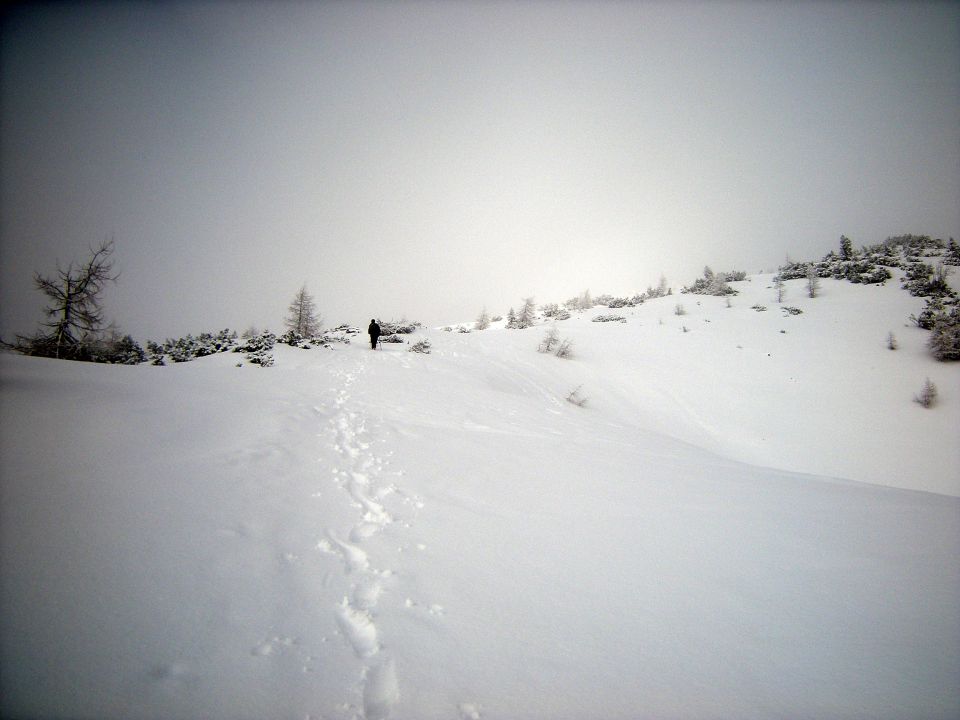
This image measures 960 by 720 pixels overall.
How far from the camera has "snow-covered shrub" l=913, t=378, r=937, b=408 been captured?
8.03m

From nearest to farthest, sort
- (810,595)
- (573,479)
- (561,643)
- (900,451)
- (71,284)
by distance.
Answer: (561,643) < (810,595) < (573,479) < (900,451) < (71,284)

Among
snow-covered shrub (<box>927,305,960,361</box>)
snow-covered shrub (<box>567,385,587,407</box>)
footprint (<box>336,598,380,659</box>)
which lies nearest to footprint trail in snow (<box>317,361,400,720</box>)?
footprint (<box>336,598,380,659</box>)

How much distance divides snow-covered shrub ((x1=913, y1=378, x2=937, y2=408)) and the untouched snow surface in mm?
5763

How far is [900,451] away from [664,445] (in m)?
5.63

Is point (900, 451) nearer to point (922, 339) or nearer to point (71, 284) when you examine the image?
point (922, 339)

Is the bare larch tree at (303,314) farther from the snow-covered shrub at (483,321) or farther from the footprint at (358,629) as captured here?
the footprint at (358,629)

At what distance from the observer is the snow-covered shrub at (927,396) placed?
803cm

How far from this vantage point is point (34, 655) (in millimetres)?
1198

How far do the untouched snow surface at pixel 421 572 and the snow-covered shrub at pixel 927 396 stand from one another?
5.76 metres

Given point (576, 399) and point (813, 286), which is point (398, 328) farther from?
point (813, 286)

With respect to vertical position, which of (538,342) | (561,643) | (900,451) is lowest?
(900,451)

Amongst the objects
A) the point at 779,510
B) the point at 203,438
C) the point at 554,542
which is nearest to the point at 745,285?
the point at 779,510

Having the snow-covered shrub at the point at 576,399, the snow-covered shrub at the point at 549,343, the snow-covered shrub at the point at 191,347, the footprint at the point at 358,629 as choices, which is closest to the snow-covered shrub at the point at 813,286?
the snow-covered shrub at the point at 549,343

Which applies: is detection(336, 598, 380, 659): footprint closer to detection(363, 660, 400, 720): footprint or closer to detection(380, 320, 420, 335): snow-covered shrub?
detection(363, 660, 400, 720): footprint
